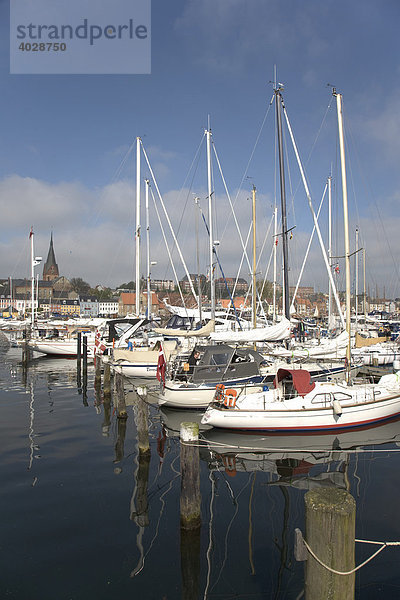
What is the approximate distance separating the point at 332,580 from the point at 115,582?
3621 mm

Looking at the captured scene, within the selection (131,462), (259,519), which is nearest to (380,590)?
(259,519)

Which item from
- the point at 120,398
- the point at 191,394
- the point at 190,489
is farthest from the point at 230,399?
the point at 190,489

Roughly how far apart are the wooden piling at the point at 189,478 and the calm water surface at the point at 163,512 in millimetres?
353

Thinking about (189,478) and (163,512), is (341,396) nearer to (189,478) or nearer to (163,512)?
(163,512)

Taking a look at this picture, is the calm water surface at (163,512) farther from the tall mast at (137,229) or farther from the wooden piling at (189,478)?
the tall mast at (137,229)

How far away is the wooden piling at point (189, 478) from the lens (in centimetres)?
701

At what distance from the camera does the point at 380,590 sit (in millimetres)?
5801

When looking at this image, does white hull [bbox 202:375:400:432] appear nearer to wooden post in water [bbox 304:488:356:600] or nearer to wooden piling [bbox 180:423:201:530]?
wooden piling [bbox 180:423:201:530]

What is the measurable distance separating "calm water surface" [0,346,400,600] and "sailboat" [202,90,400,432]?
514 mm

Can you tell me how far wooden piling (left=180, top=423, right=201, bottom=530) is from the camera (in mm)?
7012

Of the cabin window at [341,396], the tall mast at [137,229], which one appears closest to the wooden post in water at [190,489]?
the cabin window at [341,396]

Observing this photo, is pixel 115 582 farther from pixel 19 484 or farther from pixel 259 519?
pixel 19 484

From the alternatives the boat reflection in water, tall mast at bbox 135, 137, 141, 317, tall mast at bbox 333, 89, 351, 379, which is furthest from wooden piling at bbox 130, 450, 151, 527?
tall mast at bbox 135, 137, 141, 317

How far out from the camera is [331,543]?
380 cm
